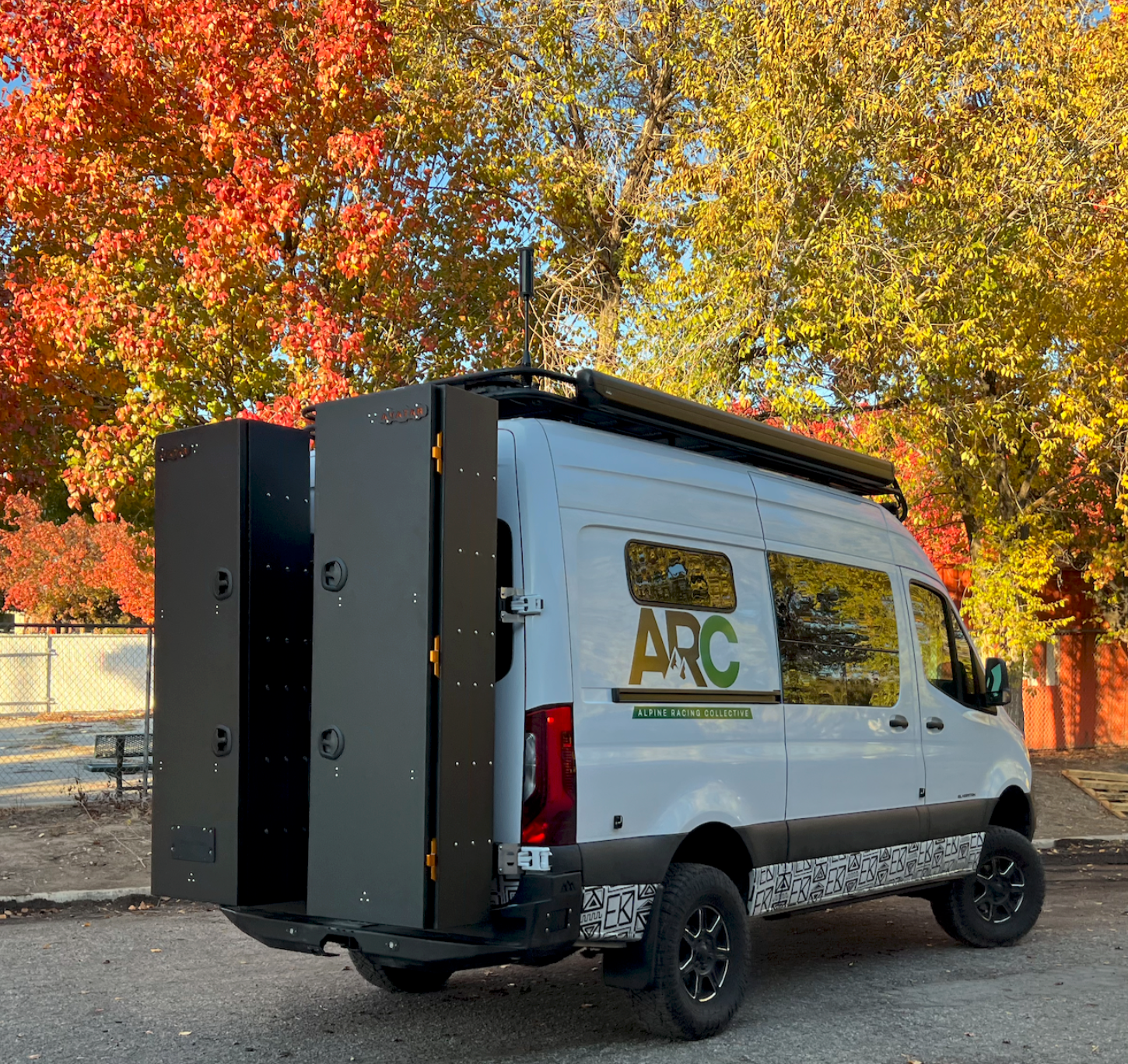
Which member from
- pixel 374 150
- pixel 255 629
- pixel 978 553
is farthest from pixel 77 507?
pixel 978 553

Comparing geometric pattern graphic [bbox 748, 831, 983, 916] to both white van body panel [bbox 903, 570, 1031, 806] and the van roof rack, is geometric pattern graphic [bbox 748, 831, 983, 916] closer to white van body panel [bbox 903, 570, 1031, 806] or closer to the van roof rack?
white van body panel [bbox 903, 570, 1031, 806]

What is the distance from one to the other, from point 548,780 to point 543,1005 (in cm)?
211

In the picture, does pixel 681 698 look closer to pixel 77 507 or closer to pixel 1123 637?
pixel 77 507

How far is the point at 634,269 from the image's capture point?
15.0 m

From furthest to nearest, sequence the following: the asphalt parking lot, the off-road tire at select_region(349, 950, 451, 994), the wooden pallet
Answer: the wooden pallet → the off-road tire at select_region(349, 950, 451, 994) → the asphalt parking lot

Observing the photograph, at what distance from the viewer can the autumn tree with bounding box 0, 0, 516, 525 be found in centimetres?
1182

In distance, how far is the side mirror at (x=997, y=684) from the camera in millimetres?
8375

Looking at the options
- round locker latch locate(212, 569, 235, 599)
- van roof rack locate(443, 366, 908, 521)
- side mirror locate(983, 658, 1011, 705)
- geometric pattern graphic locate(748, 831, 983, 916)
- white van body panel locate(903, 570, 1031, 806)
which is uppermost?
van roof rack locate(443, 366, 908, 521)

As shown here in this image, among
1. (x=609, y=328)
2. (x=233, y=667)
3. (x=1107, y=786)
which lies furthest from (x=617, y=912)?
(x=1107, y=786)

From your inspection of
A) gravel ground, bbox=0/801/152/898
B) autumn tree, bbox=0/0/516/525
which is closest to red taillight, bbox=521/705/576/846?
gravel ground, bbox=0/801/152/898

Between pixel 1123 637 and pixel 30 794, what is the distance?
17.2 m

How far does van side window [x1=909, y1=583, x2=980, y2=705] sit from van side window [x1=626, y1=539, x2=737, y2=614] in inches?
84.3

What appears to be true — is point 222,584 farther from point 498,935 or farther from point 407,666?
point 498,935

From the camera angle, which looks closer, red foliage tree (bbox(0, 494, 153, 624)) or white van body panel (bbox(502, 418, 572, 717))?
white van body panel (bbox(502, 418, 572, 717))
